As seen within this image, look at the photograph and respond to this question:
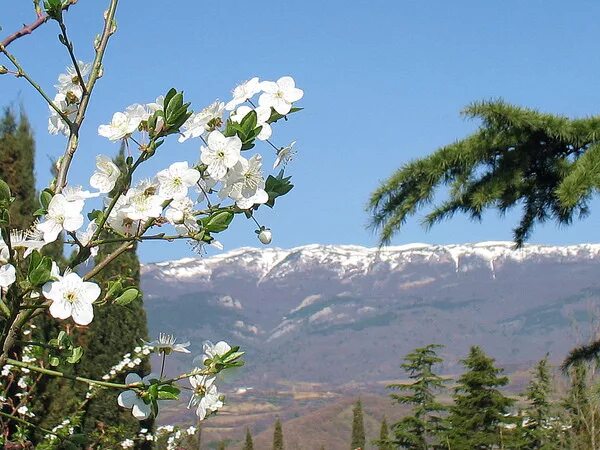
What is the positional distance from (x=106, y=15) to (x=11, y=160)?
8.40m

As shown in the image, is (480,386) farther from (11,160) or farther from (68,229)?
(68,229)

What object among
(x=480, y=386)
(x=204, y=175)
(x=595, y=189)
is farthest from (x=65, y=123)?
(x=480, y=386)

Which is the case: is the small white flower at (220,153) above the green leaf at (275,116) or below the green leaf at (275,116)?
below

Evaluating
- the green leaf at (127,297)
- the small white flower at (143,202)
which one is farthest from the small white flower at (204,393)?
the small white flower at (143,202)

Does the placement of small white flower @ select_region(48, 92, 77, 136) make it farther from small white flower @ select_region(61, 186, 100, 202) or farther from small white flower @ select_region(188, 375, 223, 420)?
small white flower @ select_region(188, 375, 223, 420)

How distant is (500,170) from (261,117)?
4328 mm

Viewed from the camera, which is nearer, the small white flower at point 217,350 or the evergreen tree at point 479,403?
the small white flower at point 217,350

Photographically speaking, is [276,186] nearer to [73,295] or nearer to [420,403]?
[73,295]

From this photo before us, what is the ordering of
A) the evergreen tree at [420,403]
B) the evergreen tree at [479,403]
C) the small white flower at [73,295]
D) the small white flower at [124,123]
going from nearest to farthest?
the small white flower at [73,295], the small white flower at [124,123], the evergreen tree at [479,403], the evergreen tree at [420,403]

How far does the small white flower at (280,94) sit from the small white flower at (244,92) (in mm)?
13

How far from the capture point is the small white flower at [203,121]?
1.47 m

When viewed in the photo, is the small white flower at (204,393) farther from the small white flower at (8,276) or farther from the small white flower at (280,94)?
the small white flower at (280,94)

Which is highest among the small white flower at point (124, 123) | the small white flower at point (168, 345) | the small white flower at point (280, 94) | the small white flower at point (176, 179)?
the small white flower at point (280, 94)

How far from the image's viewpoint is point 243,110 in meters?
1.49
